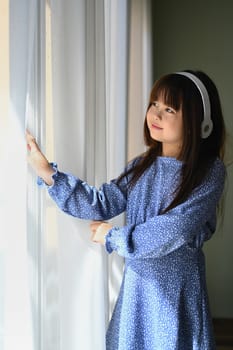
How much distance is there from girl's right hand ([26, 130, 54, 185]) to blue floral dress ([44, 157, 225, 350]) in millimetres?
129

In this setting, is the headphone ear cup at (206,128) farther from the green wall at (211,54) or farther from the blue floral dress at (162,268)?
the green wall at (211,54)

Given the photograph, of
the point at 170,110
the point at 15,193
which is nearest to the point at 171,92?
the point at 170,110

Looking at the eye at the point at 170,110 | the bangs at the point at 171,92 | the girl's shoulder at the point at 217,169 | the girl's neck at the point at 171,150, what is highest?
the bangs at the point at 171,92

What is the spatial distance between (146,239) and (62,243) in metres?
0.20

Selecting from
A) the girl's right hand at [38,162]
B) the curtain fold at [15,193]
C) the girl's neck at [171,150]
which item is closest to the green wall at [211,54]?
the girl's neck at [171,150]

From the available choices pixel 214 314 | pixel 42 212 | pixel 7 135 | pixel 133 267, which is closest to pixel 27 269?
pixel 42 212

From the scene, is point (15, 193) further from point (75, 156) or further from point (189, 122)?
point (189, 122)

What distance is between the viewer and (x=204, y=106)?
3.59 ft

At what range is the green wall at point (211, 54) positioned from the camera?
8.15 ft

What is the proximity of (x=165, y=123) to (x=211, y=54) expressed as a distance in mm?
1564

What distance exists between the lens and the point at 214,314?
2582 mm

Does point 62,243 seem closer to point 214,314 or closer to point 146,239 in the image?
point 146,239

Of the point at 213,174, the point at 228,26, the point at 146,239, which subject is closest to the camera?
the point at 146,239

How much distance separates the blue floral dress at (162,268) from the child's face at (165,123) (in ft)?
0.20
